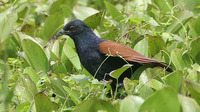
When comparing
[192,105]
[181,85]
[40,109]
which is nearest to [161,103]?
[192,105]

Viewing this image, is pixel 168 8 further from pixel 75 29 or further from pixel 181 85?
pixel 181 85

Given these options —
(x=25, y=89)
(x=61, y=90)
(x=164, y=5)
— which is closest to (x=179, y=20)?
(x=164, y=5)

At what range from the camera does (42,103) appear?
133 inches

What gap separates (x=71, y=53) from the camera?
15.5ft

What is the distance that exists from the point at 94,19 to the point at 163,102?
282cm

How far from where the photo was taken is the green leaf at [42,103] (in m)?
3.33

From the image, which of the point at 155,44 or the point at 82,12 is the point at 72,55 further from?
the point at 82,12

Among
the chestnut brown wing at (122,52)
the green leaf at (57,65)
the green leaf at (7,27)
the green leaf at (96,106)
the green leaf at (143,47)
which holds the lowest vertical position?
the green leaf at (57,65)

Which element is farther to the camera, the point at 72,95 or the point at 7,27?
the point at 7,27

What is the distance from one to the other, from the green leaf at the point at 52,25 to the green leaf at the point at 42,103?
2.06 meters

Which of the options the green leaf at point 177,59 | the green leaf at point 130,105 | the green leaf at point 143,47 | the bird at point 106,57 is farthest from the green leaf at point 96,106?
the green leaf at point 143,47

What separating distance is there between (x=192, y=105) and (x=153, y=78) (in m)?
0.75

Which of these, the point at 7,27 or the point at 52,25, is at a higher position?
the point at 7,27

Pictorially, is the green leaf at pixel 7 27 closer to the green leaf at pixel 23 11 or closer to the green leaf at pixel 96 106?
the green leaf at pixel 96 106
